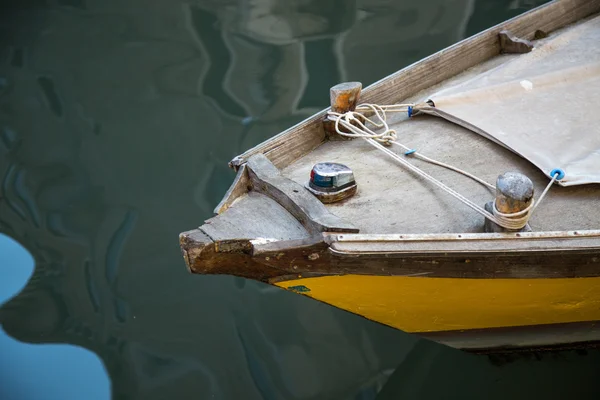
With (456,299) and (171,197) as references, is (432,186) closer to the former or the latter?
(456,299)

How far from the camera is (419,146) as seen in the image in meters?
3.29

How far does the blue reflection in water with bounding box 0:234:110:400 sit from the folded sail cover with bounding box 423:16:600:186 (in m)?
2.18

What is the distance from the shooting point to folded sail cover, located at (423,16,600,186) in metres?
2.99

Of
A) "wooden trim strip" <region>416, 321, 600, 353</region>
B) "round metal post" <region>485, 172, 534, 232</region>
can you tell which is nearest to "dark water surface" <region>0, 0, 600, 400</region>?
"wooden trim strip" <region>416, 321, 600, 353</region>

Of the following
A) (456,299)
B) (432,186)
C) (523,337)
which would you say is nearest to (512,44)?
(432,186)

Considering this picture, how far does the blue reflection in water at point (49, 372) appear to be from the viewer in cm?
333

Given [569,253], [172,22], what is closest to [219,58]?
[172,22]

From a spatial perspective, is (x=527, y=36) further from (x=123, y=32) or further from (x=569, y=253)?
(x=123, y=32)

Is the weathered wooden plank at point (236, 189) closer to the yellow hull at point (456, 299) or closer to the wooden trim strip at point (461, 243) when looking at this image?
the yellow hull at point (456, 299)

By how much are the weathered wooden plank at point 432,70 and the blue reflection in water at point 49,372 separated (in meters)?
1.34

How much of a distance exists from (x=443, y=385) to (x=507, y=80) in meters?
1.58

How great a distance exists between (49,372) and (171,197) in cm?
146

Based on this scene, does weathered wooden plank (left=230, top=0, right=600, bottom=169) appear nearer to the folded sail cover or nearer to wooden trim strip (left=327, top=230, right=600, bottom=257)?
the folded sail cover

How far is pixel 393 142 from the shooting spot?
10.6 ft
